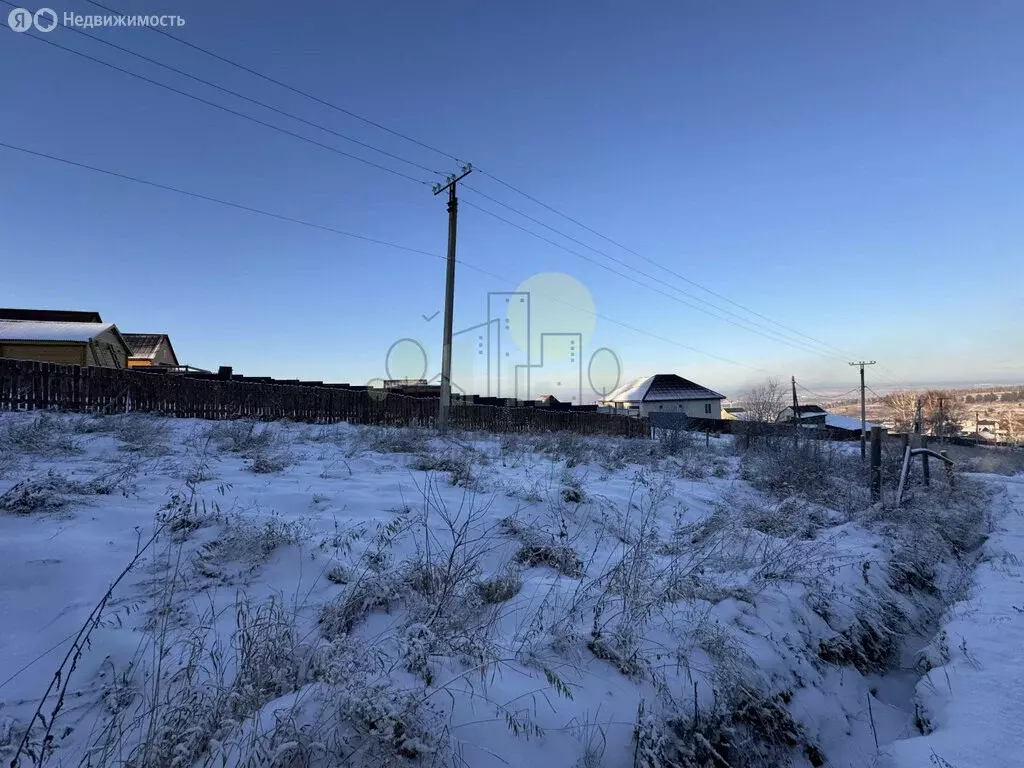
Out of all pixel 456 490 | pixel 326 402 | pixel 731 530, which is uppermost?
pixel 326 402

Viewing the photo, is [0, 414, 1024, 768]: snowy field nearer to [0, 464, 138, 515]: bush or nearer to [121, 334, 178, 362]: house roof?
[0, 464, 138, 515]: bush

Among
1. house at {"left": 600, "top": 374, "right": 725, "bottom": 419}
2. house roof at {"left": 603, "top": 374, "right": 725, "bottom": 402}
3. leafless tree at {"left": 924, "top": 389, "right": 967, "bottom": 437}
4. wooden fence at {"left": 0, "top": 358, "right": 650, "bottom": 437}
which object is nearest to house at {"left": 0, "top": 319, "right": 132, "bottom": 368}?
wooden fence at {"left": 0, "top": 358, "right": 650, "bottom": 437}

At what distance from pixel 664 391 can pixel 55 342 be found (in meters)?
51.7

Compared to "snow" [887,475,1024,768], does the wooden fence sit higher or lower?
higher

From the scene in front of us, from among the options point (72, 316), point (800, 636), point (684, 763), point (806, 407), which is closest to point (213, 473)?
point (684, 763)

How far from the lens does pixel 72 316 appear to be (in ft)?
99.9

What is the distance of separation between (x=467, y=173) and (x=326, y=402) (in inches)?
320

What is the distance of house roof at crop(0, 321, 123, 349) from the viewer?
21469 millimetres

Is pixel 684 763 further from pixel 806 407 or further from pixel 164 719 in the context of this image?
pixel 806 407

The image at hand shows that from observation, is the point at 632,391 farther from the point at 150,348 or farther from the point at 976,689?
the point at 976,689

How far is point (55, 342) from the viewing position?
2173 cm

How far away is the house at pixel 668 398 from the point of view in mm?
55906

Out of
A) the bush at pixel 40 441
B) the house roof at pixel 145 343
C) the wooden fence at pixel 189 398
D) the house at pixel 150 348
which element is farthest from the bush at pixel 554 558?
the house roof at pixel 145 343

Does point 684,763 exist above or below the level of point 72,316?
below
